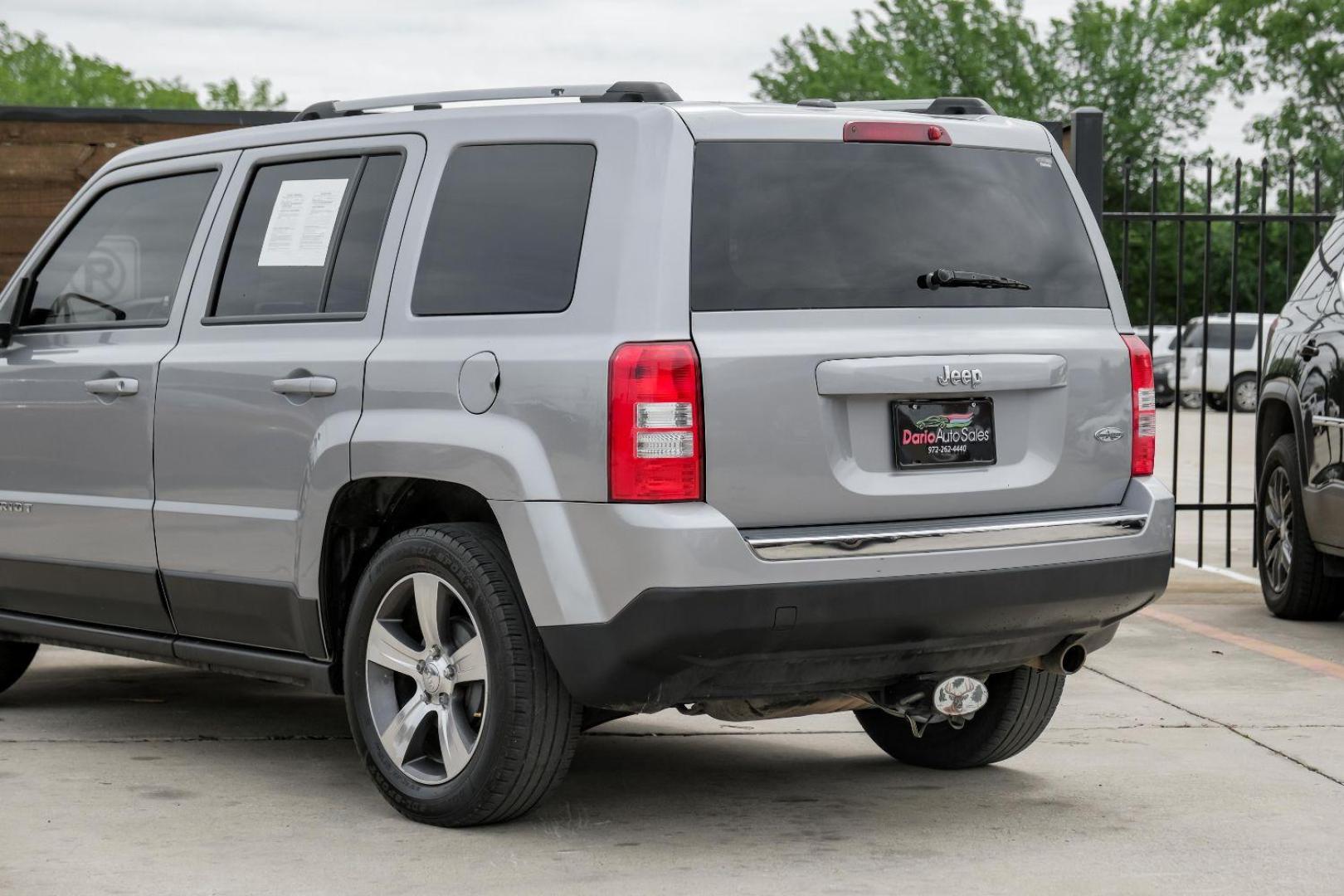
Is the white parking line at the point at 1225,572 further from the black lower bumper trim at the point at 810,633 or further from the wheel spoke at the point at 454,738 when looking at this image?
the wheel spoke at the point at 454,738

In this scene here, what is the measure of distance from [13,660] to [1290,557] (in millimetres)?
5855

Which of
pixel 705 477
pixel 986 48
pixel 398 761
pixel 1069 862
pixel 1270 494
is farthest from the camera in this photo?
pixel 986 48

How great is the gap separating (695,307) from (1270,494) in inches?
229

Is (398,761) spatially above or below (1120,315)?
below

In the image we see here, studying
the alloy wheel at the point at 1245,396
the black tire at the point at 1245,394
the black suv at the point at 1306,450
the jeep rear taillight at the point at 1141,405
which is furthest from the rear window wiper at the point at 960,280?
the alloy wheel at the point at 1245,396

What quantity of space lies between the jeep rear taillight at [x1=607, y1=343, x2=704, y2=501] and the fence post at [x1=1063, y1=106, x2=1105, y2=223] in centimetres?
589

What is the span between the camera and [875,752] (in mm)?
6262

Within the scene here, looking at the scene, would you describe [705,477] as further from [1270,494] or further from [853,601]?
[1270,494]

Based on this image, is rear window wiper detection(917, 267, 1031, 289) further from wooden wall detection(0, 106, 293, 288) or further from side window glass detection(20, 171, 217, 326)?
wooden wall detection(0, 106, 293, 288)

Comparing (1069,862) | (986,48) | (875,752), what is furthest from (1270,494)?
(986,48)

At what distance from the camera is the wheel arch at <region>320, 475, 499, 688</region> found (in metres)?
5.19

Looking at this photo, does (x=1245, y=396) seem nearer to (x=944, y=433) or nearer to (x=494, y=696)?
(x=944, y=433)

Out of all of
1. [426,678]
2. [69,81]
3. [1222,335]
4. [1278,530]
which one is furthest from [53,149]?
[69,81]

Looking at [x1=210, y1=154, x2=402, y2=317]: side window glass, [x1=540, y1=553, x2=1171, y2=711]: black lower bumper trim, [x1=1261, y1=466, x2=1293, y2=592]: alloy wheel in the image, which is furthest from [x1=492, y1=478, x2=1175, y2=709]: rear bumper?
[x1=1261, y1=466, x2=1293, y2=592]: alloy wheel
